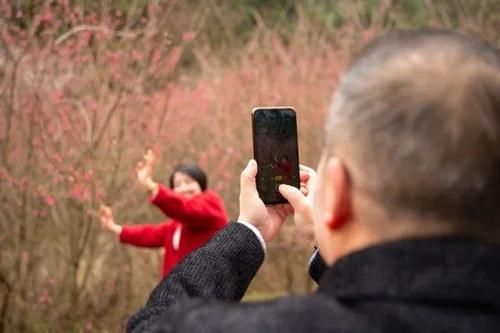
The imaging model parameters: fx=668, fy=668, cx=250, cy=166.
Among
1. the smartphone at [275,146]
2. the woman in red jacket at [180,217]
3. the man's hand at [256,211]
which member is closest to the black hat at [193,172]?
the woman in red jacket at [180,217]

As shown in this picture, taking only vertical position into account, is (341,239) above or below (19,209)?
above

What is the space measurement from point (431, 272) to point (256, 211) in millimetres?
575

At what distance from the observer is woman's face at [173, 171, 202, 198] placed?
424 centimetres

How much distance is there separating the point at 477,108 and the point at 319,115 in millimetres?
6178

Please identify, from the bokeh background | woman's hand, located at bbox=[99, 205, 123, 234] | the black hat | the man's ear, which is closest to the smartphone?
the man's ear

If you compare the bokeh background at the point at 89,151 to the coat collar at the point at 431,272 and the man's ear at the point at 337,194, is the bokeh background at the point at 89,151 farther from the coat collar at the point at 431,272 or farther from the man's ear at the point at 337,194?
the coat collar at the point at 431,272

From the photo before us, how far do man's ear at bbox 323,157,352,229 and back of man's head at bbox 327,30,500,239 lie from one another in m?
0.02

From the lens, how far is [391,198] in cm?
80

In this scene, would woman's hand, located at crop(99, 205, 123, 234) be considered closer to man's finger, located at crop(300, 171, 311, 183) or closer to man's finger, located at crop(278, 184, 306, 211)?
man's finger, located at crop(300, 171, 311, 183)

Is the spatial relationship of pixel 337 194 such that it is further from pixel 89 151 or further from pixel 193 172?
pixel 89 151

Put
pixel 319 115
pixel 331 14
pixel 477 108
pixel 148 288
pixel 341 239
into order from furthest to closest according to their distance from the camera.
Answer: pixel 331 14 < pixel 319 115 < pixel 148 288 < pixel 341 239 < pixel 477 108

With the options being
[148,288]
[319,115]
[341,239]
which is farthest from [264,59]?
[341,239]

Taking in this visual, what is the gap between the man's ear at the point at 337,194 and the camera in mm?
850

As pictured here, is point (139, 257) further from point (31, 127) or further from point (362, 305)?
point (362, 305)
